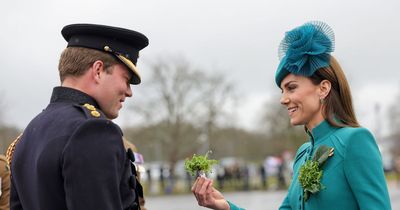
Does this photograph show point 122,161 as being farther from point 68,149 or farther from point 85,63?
point 85,63

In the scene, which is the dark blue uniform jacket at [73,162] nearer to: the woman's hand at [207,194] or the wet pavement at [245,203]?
the woman's hand at [207,194]

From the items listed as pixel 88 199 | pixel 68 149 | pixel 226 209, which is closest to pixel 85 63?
pixel 68 149

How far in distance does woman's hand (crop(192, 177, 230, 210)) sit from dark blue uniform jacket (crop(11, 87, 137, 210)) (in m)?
0.64

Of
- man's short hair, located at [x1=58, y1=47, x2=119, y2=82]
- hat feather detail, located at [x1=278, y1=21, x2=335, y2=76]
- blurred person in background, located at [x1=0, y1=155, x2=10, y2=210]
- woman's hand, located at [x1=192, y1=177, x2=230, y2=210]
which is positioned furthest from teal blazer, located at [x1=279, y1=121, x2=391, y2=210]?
blurred person in background, located at [x1=0, y1=155, x2=10, y2=210]

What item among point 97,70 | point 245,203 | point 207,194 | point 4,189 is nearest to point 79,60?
point 97,70

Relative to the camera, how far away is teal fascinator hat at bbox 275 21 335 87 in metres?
3.35

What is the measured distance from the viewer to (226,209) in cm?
347

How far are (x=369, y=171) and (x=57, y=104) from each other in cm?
153

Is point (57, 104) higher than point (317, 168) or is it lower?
higher

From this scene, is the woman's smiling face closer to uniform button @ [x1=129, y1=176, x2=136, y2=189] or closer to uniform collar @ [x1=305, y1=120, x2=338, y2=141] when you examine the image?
uniform collar @ [x1=305, y1=120, x2=338, y2=141]

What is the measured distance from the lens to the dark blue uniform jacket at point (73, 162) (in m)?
2.40

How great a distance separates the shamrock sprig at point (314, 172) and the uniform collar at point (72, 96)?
1201mm

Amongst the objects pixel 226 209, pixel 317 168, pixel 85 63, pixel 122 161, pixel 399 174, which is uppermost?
pixel 85 63

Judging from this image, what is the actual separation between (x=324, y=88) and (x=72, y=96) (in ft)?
4.46
